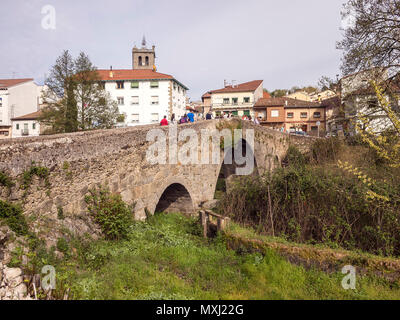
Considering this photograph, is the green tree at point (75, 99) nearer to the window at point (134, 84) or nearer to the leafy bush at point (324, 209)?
the leafy bush at point (324, 209)

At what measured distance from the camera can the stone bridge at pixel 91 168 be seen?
4.17m

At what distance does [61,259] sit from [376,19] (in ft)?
38.5

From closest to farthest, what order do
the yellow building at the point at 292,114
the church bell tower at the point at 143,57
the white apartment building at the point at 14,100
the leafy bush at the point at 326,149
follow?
the leafy bush at the point at 326,149 < the yellow building at the point at 292,114 < the white apartment building at the point at 14,100 < the church bell tower at the point at 143,57

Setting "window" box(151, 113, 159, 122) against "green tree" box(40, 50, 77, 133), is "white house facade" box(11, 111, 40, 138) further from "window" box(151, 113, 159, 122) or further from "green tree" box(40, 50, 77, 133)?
"green tree" box(40, 50, 77, 133)

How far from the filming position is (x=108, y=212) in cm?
555

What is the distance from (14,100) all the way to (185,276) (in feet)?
141

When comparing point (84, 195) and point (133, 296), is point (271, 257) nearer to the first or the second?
point (133, 296)

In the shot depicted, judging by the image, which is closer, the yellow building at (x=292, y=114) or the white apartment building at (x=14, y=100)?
the yellow building at (x=292, y=114)

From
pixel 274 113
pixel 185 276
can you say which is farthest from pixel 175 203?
pixel 274 113

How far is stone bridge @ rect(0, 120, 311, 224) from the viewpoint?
4168mm

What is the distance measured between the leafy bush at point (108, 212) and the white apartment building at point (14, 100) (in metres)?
38.2

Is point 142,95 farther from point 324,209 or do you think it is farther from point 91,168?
point 324,209

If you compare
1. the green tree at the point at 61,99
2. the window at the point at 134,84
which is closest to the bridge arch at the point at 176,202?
the green tree at the point at 61,99
